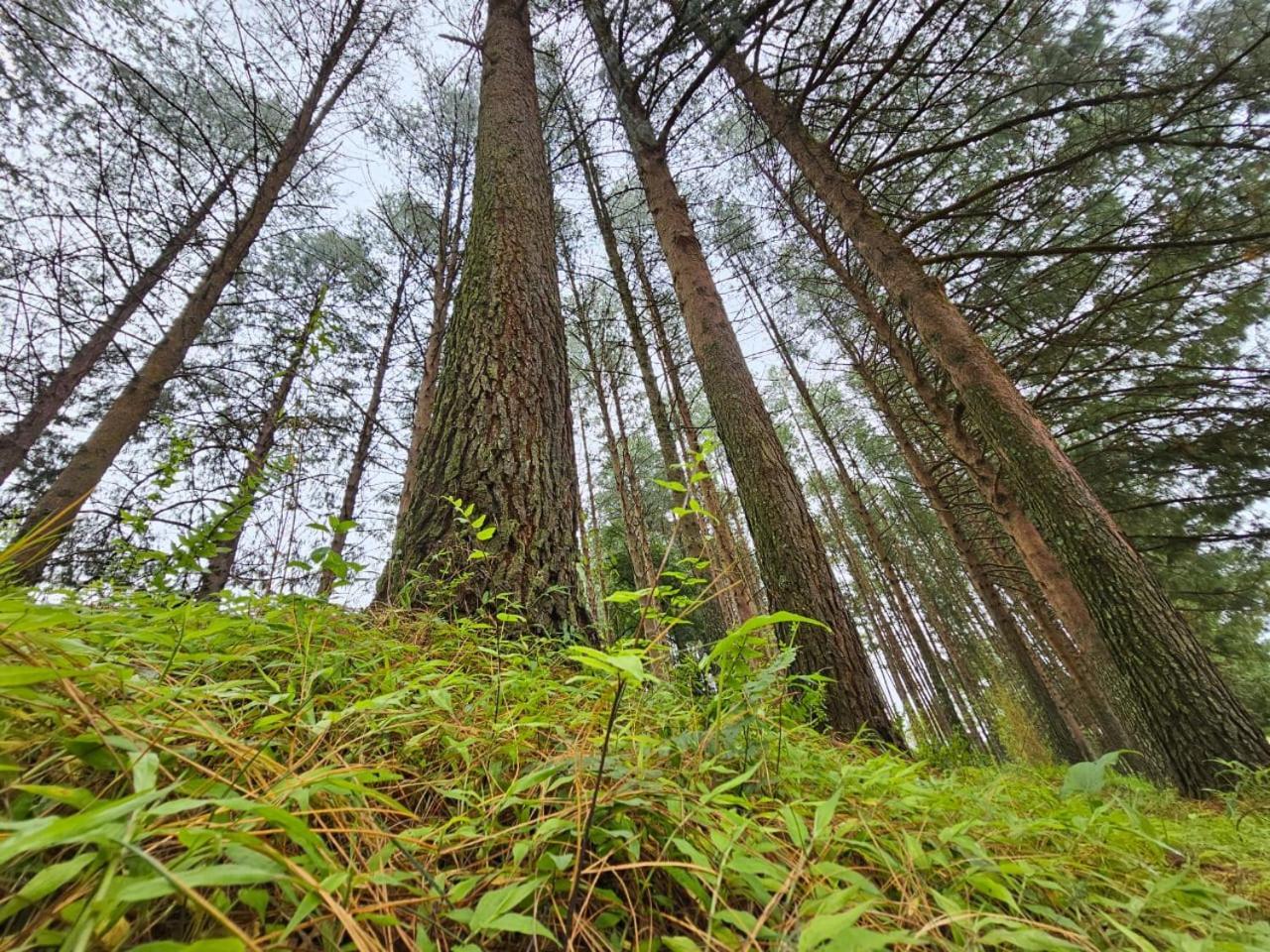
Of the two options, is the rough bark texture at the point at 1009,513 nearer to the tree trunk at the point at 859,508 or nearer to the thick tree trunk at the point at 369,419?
the tree trunk at the point at 859,508

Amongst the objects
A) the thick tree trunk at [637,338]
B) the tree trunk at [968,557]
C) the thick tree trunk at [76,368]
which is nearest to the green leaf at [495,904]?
the thick tree trunk at [76,368]

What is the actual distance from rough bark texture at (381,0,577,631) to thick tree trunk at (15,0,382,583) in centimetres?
258

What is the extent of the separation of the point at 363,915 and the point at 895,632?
1743 cm

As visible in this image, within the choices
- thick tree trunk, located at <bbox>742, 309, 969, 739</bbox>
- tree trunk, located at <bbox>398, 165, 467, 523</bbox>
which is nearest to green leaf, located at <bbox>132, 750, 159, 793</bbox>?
tree trunk, located at <bbox>398, 165, 467, 523</bbox>

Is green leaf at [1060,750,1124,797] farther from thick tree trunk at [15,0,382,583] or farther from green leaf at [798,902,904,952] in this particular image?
thick tree trunk at [15,0,382,583]

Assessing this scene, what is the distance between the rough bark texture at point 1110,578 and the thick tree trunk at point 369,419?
22.7ft

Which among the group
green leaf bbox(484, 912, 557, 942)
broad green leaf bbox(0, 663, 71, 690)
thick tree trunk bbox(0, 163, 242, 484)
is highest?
thick tree trunk bbox(0, 163, 242, 484)

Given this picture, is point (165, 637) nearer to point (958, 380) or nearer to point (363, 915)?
point (363, 915)

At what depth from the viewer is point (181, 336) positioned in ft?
13.5

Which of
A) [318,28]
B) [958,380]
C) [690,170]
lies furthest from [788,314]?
[318,28]

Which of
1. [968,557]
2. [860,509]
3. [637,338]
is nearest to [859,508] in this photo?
[860,509]

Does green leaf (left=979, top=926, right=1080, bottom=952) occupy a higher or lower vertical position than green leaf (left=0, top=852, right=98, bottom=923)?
lower

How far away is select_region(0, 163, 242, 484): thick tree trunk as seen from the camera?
3.96 m

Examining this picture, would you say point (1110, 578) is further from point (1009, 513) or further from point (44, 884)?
point (44, 884)
